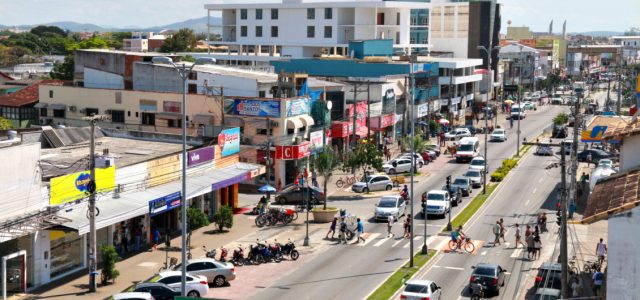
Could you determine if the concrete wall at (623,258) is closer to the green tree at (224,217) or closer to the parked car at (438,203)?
the green tree at (224,217)

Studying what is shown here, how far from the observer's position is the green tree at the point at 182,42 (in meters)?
159

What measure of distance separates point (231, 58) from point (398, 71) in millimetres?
35532

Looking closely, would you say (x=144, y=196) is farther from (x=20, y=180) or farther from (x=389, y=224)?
(x=389, y=224)

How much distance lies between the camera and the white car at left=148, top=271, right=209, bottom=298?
36.9 meters

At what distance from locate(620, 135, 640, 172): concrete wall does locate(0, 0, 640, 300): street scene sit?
0.06 meters

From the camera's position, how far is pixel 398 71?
96.9m

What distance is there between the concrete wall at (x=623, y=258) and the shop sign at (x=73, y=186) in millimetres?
22485

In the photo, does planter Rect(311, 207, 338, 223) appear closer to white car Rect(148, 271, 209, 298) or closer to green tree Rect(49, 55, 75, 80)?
white car Rect(148, 271, 209, 298)

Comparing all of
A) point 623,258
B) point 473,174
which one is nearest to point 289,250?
point 623,258

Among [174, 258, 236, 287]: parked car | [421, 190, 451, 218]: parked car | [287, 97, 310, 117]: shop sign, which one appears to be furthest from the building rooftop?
[421, 190, 451, 218]: parked car

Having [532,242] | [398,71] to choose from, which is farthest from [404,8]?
[532,242]

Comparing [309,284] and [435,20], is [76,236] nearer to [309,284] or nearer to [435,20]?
[309,284]

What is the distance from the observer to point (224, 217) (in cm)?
5069

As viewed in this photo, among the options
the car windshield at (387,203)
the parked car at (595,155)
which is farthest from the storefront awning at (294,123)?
the parked car at (595,155)
